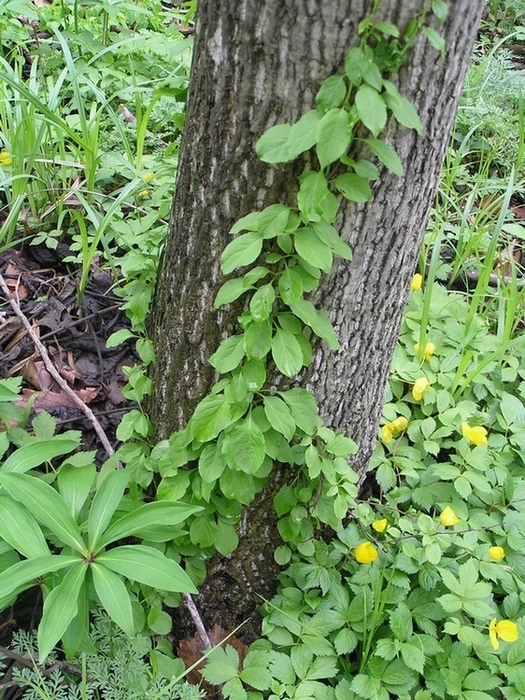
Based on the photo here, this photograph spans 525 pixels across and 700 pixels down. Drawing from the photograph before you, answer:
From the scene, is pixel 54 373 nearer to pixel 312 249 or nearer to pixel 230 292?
pixel 230 292

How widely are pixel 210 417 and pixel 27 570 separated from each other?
0.45 meters

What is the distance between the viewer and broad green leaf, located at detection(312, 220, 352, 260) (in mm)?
1012

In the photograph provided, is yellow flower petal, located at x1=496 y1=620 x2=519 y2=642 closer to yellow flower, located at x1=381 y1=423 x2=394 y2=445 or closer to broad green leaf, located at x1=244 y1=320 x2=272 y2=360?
yellow flower, located at x1=381 y1=423 x2=394 y2=445

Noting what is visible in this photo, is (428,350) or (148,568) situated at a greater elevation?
(428,350)

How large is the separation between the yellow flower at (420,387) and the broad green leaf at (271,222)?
97 cm

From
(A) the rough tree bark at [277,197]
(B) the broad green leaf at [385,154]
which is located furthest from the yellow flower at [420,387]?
(B) the broad green leaf at [385,154]

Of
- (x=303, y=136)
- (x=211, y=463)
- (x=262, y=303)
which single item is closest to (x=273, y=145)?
(x=303, y=136)

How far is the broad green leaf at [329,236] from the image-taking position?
101 cm

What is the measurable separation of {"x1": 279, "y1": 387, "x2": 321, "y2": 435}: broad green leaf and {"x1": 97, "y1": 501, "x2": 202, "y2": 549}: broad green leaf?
283mm

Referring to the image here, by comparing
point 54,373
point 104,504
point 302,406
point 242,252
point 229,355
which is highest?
point 242,252

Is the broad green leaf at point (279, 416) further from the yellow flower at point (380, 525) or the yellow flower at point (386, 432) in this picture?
the yellow flower at point (386, 432)

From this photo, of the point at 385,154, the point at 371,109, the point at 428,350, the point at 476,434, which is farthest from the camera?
the point at 428,350

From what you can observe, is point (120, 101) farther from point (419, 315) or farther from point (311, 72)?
point (311, 72)

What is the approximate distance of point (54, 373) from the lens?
5.98ft
